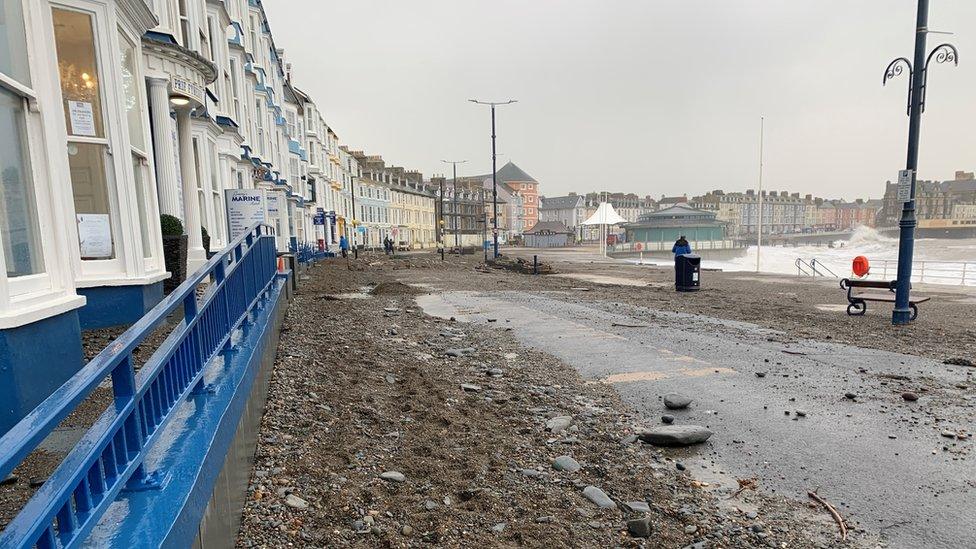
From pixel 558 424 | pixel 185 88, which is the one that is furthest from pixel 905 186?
pixel 185 88

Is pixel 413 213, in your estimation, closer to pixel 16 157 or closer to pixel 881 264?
pixel 881 264

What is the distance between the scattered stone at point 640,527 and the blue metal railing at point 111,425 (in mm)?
2840

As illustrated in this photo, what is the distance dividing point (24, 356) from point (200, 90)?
29.0 feet

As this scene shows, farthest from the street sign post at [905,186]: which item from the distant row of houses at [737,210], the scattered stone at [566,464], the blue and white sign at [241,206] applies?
the distant row of houses at [737,210]

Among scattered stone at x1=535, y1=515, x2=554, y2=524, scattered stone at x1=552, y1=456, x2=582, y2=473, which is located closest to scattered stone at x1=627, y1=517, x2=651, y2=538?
scattered stone at x1=535, y1=515, x2=554, y2=524

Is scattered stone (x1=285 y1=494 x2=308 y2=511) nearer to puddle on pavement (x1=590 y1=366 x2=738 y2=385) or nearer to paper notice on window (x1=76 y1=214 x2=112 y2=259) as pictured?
puddle on pavement (x1=590 y1=366 x2=738 y2=385)

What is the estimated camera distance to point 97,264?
5.89 m

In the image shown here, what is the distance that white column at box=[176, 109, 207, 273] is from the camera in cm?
1127

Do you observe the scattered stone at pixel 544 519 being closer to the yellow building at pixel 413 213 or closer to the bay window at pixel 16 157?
the bay window at pixel 16 157

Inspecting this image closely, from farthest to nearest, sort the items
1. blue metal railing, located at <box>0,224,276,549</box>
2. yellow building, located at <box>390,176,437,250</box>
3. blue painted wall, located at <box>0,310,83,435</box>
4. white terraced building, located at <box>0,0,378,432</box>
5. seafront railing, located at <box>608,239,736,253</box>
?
1. yellow building, located at <box>390,176,437,250</box>
2. seafront railing, located at <box>608,239,736,253</box>
3. white terraced building, located at <box>0,0,378,432</box>
4. blue painted wall, located at <box>0,310,83,435</box>
5. blue metal railing, located at <box>0,224,276,549</box>

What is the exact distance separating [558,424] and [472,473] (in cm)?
133

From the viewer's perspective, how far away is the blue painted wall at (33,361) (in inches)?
135

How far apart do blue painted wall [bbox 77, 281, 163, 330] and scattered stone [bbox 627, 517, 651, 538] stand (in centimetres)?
591

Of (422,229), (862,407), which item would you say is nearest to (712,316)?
(862,407)
